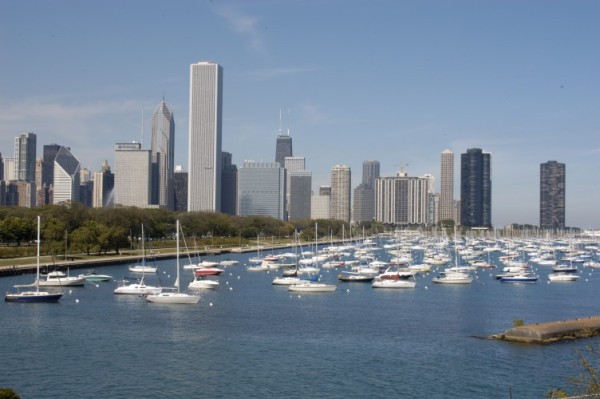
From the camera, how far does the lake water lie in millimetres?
38750

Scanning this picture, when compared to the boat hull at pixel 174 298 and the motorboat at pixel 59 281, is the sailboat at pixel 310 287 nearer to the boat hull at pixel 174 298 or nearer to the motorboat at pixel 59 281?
the boat hull at pixel 174 298

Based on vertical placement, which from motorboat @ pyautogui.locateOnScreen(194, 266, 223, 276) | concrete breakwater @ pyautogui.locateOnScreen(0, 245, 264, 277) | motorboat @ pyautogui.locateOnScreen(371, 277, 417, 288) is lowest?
motorboat @ pyautogui.locateOnScreen(371, 277, 417, 288)

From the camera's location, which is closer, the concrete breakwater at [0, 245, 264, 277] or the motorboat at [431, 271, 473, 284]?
the concrete breakwater at [0, 245, 264, 277]

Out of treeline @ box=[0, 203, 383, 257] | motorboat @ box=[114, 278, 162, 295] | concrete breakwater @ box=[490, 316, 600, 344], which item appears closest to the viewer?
concrete breakwater @ box=[490, 316, 600, 344]

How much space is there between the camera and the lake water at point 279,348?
1526 inches

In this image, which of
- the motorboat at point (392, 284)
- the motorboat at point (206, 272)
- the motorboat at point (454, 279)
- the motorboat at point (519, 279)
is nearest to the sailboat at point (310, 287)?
the motorboat at point (392, 284)

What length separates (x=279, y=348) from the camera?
157 feet

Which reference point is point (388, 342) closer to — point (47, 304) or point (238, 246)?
point (47, 304)

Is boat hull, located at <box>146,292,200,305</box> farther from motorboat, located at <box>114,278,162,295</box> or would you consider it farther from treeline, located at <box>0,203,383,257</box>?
treeline, located at <box>0,203,383,257</box>

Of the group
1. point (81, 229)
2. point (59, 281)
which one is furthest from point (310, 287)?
point (81, 229)

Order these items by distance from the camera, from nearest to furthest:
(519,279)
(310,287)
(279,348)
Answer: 1. (279,348)
2. (310,287)
3. (519,279)

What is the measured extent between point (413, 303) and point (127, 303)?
80.5ft

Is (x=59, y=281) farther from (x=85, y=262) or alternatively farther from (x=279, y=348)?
(x=279, y=348)

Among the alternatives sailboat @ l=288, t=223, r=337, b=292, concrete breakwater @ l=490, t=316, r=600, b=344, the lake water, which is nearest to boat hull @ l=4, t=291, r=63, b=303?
the lake water
